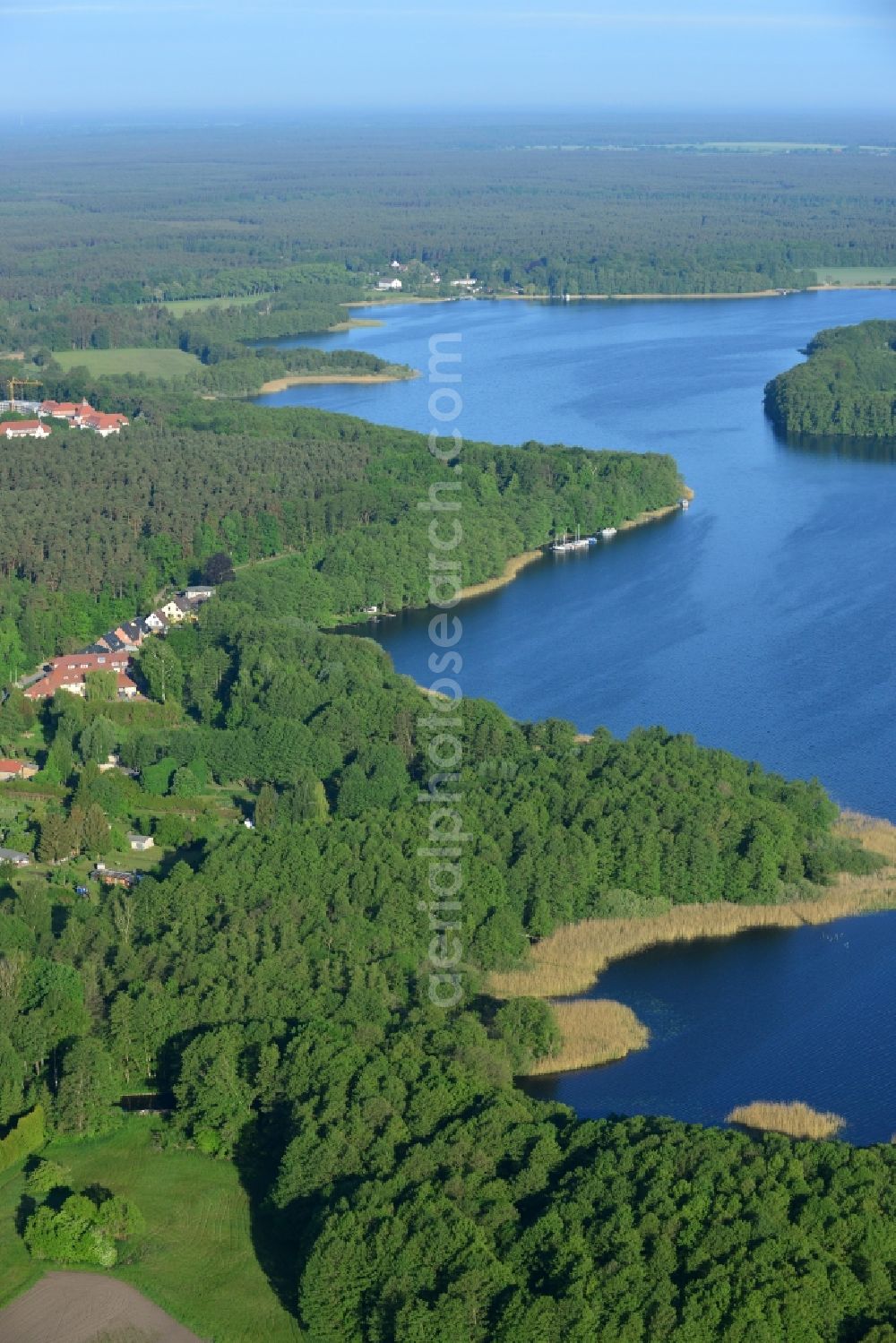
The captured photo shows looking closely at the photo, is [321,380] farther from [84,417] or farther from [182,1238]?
[182,1238]

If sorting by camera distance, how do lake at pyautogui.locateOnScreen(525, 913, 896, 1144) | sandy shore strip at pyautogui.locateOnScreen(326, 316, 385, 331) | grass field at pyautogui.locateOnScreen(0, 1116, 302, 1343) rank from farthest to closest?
sandy shore strip at pyautogui.locateOnScreen(326, 316, 385, 331) → lake at pyautogui.locateOnScreen(525, 913, 896, 1144) → grass field at pyautogui.locateOnScreen(0, 1116, 302, 1343)

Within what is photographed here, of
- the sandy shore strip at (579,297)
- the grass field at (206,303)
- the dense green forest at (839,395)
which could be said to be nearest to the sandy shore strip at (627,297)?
the sandy shore strip at (579,297)

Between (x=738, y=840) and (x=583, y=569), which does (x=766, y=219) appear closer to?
(x=583, y=569)

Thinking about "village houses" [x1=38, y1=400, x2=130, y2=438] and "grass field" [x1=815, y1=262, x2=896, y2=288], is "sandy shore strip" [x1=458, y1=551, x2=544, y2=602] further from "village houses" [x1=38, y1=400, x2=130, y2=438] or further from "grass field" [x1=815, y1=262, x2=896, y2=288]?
"grass field" [x1=815, y1=262, x2=896, y2=288]

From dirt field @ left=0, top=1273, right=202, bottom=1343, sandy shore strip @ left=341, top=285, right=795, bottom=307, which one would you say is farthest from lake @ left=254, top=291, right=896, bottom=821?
sandy shore strip @ left=341, top=285, right=795, bottom=307

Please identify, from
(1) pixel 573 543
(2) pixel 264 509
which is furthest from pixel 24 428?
(1) pixel 573 543

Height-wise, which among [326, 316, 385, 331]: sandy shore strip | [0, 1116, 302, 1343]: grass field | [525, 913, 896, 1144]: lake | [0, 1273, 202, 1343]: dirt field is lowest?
→ [0, 1273, 202, 1343]: dirt field

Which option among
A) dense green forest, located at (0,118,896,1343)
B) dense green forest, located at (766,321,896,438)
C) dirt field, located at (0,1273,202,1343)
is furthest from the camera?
dense green forest, located at (766,321,896,438)
